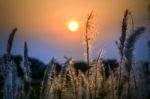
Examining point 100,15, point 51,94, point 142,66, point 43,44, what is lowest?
point 51,94

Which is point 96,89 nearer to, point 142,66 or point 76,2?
point 142,66

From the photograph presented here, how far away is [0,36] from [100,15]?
0.42 metres

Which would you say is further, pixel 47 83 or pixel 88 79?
pixel 88 79

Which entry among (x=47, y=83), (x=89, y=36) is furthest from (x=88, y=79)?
(x=47, y=83)

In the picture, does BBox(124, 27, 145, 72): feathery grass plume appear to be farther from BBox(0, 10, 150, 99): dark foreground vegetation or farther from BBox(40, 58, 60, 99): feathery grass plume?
BBox(40, 58, 60, 99): feathery grass plume

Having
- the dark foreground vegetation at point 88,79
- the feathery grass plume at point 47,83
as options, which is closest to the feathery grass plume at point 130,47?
the dark foreground vegetation at point 88,79

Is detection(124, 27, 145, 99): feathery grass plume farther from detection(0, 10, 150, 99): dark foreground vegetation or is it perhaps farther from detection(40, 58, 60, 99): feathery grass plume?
detection(40, 58, 60, 99): feathery grass plume

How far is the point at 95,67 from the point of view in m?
1.04

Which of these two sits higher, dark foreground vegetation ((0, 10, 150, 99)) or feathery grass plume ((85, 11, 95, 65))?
feathery grass plume ((85, 11, 95, 65))

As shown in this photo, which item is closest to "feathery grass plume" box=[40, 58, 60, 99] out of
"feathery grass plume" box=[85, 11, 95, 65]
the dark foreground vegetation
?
the dark foreground vegetation

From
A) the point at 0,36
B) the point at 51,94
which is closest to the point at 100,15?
the point at 0,36

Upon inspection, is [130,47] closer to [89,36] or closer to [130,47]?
[130,47]

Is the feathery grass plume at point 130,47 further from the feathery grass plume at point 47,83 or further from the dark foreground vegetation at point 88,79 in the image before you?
the feathery grass plume at point 47,83

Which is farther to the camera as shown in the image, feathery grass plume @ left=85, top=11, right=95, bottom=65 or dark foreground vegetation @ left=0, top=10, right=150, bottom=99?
feathery grass plume @ left=85, top=11, right=95, bottom=65
